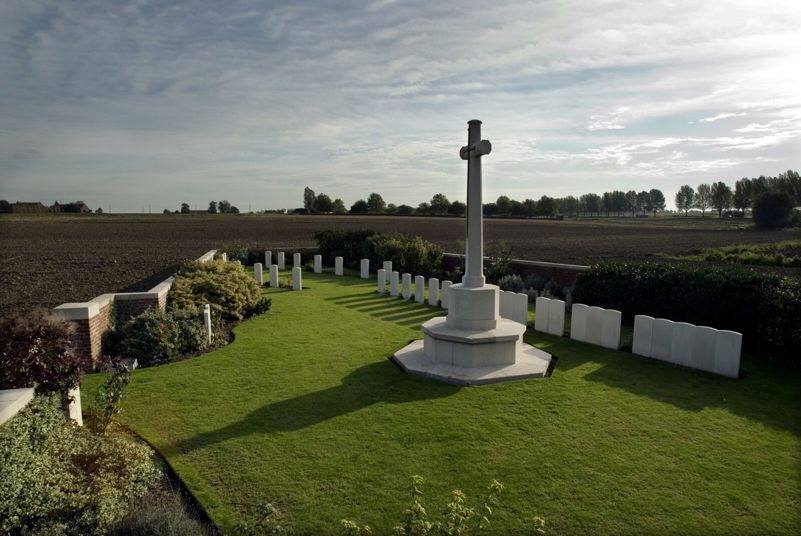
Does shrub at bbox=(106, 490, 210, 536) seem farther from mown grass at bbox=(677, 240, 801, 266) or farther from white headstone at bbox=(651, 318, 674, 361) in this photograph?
mown grass at bbox=(677, 240, 801, 266)

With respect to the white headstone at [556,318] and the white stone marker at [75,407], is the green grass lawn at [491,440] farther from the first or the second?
the white headstone at [556,318]

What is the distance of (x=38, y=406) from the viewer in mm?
4500

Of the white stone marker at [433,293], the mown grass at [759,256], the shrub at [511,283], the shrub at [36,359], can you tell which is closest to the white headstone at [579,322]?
the white stone marker at [433,293]

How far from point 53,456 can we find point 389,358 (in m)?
5.06

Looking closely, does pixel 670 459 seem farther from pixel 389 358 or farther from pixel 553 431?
pixel 389 358

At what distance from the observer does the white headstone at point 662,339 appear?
817 centimetres

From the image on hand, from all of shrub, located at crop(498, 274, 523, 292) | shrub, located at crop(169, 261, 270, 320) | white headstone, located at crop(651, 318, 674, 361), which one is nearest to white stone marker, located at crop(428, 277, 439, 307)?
shrub, located at crop(498, 274, 523, 292)

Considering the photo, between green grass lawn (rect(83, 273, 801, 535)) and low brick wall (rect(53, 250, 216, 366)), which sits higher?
low brick wall (rect(53, 250, 216, 366))

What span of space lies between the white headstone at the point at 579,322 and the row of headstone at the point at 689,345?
3.26ft

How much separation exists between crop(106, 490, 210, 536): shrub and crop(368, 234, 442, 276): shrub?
14221mm

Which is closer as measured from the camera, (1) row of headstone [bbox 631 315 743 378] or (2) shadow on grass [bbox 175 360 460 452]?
(2) shadow on grass [bbox 175 360 460 452]

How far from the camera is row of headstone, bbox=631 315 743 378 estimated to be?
739cm

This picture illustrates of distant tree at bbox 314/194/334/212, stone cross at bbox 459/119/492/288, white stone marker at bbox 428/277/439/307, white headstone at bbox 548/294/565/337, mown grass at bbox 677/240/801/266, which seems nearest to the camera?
stone cross at bbox 459/119/492/288

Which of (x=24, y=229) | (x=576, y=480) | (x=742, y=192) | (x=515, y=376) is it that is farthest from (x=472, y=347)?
(x=742, y=192)
